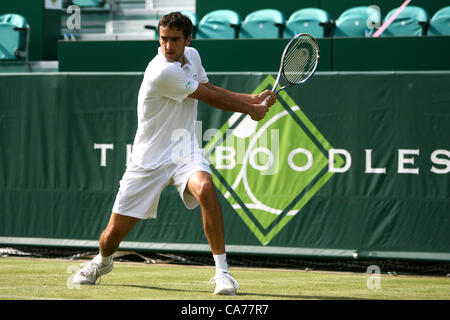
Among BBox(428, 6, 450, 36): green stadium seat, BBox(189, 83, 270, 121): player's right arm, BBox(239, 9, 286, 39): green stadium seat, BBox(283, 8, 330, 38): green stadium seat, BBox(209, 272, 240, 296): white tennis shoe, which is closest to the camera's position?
BBox(209, 272, 240, 296): white tennis shoe

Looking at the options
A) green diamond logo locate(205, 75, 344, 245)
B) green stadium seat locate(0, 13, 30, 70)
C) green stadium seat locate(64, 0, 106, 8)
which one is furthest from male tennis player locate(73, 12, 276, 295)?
green stadium seat locate(64, 0, 106, 8)

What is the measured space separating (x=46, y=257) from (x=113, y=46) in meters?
3.33

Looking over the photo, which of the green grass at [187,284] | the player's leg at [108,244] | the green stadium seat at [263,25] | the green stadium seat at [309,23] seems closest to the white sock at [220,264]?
the green grass at [187,284]

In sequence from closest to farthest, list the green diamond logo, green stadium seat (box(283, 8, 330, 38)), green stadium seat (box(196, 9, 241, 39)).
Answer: the green diamond logo, green stadium seat (box(283, 8, 330, 38)), green stadium seat (box(196, 9, 241, 39))

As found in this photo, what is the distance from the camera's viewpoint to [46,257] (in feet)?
24.5

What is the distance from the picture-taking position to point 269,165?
6.93 meters

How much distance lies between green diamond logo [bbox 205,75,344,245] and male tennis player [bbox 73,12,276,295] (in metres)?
1.83

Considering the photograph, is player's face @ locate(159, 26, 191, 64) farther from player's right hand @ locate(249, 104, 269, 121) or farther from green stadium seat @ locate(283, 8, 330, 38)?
green stadium seat @ locate(283, 8, 330, 38)

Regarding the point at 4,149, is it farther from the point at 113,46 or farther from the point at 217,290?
the point at 217,290

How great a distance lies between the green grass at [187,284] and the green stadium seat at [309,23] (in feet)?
14.5

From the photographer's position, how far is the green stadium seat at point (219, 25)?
10.8m

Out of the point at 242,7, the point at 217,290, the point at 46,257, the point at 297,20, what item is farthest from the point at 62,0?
the point at 217,290

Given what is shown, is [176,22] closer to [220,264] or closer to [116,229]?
[116,229]

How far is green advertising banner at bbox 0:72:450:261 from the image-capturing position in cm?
666
